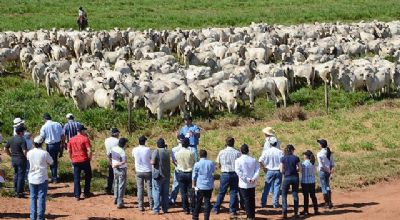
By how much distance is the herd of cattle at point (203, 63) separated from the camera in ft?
94.5

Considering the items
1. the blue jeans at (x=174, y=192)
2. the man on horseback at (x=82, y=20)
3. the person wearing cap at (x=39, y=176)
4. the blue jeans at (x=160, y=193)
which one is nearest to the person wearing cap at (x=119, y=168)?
the blue jeans at (x=160, y=193)

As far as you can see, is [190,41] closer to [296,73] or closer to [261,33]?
[261,33]

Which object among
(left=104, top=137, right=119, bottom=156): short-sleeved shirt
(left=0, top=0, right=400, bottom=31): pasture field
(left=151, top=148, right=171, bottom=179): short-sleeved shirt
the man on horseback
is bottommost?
(left=151, top=148, right=171, bottom=179): short-sleeved shirt

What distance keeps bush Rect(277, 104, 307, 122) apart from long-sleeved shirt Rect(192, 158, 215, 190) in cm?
1257

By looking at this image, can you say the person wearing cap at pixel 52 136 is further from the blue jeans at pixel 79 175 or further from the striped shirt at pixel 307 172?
the striped shirt at pixel 307 172

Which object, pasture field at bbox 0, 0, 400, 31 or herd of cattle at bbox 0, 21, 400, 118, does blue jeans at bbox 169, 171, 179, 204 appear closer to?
herd of cattle at bbox 0, 21, 400, 118

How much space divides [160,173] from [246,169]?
87.7 inches

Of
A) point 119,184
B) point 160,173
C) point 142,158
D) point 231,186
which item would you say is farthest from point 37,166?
point 231,186

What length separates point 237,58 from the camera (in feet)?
117

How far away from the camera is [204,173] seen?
1619cm

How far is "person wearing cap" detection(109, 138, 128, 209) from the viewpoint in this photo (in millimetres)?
17516

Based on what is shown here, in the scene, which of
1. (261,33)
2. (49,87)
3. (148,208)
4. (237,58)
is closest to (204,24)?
(261,33)

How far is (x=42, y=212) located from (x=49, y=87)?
16052 mm

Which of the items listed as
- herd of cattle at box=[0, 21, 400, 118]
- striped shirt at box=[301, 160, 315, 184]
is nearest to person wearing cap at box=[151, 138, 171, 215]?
striped shirt at box=[301, 160, 315, 184]
